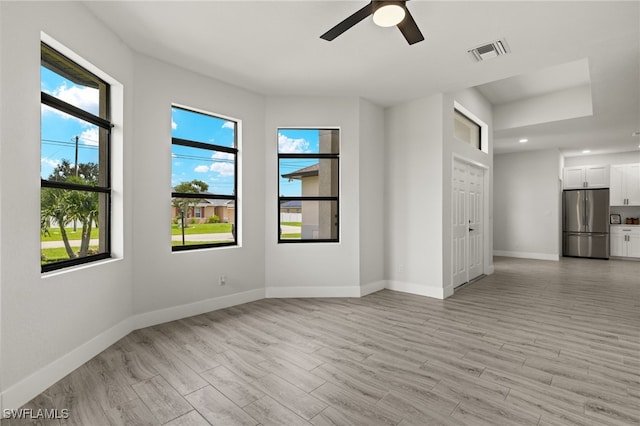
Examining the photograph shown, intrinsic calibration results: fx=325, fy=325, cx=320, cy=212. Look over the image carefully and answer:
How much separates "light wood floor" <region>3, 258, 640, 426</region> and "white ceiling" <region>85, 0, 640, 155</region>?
9.48 ft

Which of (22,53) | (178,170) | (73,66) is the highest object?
(73,66)

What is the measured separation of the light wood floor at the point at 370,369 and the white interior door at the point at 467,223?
1133mm

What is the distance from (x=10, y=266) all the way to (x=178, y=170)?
202cm

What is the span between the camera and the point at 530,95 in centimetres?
598

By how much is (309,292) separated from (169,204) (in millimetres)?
2220

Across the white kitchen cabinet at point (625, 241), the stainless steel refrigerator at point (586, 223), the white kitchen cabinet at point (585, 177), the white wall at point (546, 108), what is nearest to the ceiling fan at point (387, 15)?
the white wall at point (546, 108)

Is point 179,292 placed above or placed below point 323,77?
below

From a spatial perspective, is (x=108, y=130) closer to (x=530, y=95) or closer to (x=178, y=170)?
(x=178, y=170)

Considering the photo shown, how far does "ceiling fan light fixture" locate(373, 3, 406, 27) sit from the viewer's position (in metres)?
2.26

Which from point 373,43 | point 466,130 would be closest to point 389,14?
point 373,43

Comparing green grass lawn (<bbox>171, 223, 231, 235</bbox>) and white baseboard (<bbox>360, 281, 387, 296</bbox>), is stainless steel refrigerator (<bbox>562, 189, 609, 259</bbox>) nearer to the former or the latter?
white baseboard (<bbox>360, 281, 387, 296</bbox>)

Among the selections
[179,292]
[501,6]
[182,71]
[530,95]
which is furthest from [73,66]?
[530,95]

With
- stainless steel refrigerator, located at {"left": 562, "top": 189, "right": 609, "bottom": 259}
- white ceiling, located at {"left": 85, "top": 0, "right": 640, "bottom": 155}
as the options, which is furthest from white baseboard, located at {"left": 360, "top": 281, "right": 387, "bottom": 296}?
stainless steel refrigerator, located at {"left": 562, "top": 189, "right": 609, "bottom": 259}

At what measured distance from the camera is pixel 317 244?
4.68m
